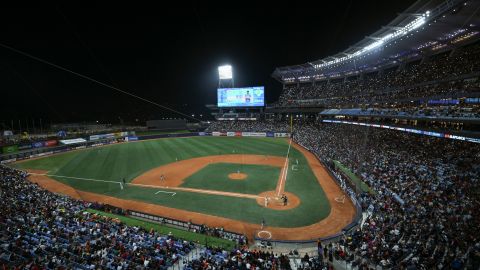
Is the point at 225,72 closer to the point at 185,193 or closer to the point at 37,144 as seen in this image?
the point at 37,144

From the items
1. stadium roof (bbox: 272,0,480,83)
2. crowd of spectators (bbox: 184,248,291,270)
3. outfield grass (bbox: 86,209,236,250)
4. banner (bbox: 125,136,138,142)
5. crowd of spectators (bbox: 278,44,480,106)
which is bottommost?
outfield grass (bbox: 86,209,236,250)

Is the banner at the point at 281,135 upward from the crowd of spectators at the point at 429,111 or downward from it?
downward

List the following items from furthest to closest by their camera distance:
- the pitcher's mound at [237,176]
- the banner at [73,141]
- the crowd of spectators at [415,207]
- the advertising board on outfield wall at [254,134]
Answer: the advertising board on outfield wall at [254,134], the banner at [73,141], the pitcher's mound at [237,176], the crowd of spectators at [415,207]

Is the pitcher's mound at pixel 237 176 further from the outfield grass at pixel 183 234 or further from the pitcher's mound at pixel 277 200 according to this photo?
the outfield grass at pixel 183 234

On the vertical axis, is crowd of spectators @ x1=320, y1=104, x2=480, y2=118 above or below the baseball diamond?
above

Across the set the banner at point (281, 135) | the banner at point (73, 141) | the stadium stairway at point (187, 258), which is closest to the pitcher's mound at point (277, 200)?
the stadium stairway at point (187, 258)

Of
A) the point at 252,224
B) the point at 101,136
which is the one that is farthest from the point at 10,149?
the point at 252,224

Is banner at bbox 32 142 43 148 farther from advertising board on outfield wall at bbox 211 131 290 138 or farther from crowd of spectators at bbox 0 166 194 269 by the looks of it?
advertising board on outfield wall at bbox 211 131 290 138

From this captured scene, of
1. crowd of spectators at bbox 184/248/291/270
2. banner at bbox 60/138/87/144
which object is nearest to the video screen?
banner at bbox 60/138/87/144
